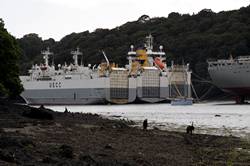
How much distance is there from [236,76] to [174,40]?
165 ft

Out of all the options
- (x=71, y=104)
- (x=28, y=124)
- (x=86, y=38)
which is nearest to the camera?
(x=28, y=124)

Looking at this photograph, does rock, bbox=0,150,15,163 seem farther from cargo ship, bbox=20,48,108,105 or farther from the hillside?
the hillside

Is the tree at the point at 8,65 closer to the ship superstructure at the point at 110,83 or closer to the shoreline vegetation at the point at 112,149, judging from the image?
the shoreline vegetation at the point at 112,149

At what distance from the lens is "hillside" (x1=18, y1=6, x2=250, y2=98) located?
435 feet

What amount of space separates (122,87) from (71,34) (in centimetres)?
5790

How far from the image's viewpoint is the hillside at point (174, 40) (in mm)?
132625

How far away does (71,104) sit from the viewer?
123 metres

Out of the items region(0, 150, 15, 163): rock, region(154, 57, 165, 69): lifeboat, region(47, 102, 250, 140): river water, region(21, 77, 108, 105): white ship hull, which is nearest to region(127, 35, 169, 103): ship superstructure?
region(154, 57, 165, 69): lifeboat

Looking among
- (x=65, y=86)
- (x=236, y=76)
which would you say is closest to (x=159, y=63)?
(x=65, y=86)

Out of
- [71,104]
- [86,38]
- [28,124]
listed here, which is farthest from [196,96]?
[28,124]

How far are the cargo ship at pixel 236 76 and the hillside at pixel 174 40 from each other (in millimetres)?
27840

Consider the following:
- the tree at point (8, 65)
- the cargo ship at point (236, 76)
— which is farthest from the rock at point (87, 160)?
the cargo ship at point (236, 76)

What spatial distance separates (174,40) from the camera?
484ft

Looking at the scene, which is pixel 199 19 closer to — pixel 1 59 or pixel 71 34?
pixel 71 34
